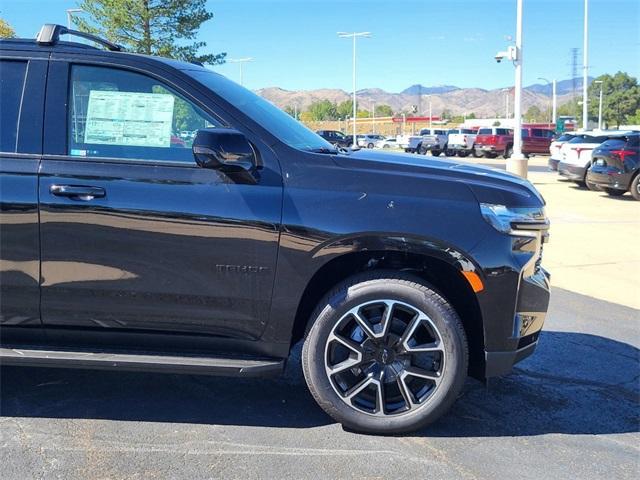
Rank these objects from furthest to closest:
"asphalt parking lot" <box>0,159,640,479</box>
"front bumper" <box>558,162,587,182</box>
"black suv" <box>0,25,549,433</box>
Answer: "front bumper" <box>558,162,587,182</box> → "black suv" <box>0,25,549,433</box> → "asphalt parking lot" <box>0,159,640,479</box>

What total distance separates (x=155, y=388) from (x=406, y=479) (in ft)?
6.11

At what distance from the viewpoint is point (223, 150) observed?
3.32 m

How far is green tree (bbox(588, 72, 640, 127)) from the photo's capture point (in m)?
107

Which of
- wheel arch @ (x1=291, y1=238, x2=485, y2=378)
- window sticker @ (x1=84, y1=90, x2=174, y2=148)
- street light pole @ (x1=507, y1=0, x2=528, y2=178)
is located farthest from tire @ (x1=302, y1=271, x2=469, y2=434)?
street light pole @ (x1=507, y1=0, x2=528, y2=178)

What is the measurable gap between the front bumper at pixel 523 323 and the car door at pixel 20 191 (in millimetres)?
2516

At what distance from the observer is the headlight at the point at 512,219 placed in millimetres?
3443

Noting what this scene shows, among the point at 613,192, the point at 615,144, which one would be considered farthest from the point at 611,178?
the point at 613,192

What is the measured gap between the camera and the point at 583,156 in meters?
17.7

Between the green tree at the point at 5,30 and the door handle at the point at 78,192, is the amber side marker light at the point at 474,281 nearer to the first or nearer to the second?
the door handle at the point at 78,192

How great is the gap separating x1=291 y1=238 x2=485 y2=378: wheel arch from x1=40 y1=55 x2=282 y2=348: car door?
0.99 feet

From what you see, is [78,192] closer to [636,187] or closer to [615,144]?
[636,187]

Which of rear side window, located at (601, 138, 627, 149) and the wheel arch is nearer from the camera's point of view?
the wheel arch

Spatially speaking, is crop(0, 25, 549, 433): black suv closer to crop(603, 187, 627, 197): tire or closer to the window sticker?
the window sticker

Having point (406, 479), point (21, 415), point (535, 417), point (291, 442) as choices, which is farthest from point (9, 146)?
point (535, 417)
